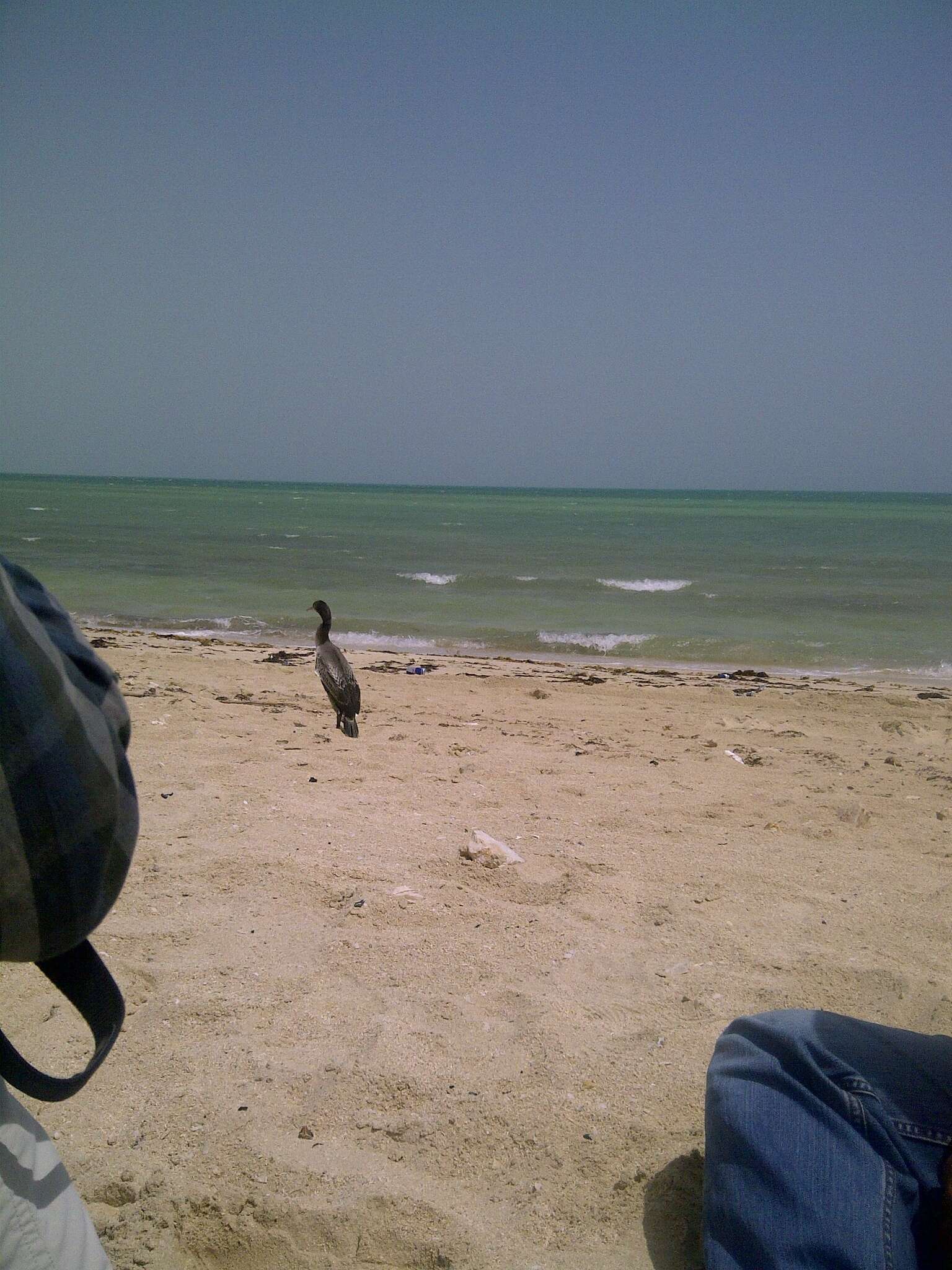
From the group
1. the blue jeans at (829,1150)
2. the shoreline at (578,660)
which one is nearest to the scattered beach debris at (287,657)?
the shoreline at (578,660)

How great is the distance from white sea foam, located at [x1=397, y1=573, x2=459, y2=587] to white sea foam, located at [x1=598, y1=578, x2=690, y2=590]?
304 cm

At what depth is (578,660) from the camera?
1101 centimetres

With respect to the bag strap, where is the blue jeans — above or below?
below

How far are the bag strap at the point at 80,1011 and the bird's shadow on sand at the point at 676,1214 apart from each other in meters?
1.26

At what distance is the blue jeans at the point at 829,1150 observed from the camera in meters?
1.55

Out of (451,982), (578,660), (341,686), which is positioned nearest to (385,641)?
(578,660)

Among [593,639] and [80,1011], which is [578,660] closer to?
[593,639]

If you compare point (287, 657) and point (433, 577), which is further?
point (433, 577)

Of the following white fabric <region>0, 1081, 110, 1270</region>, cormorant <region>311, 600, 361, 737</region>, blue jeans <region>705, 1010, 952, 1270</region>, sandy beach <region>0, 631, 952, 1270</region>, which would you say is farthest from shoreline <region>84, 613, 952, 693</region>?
white fabric <region>0, 1081, 110, 1270</region>

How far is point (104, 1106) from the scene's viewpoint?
208cm

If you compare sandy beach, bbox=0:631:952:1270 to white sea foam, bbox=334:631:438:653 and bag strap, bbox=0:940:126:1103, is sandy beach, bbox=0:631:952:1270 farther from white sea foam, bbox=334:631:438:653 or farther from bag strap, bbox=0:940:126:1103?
white sea foam, bbox=334:631:438:653

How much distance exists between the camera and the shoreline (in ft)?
33.2

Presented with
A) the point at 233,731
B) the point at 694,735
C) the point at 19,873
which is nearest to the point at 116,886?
the point at 19,873

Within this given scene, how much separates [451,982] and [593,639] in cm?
963
